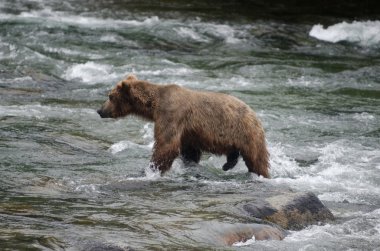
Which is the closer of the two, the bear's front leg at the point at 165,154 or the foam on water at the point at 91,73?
the bear's front leg at the point at 165,154

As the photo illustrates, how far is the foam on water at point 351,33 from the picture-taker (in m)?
19.0

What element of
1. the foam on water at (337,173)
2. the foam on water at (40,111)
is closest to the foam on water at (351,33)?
the foam on water at (40,111)

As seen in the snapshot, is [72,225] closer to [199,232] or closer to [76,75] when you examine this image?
[199,232]

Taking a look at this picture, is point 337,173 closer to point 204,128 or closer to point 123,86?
point 204,128

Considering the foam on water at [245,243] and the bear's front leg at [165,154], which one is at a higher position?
the bear's front leg at [165,154]

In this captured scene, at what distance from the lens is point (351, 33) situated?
19.4 m

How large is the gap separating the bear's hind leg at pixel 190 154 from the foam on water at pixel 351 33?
1094 cm

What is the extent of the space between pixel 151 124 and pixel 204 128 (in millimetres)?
3165

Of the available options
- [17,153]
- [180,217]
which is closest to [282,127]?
[17,153]

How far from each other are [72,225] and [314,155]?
4.35m

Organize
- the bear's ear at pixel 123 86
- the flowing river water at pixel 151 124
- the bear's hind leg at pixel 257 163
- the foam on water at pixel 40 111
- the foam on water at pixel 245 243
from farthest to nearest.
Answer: the foam on water at pixel 40 111
the bear's ear at pixel 123 86
the bear's hind leg at pixel 257 163
the flowing river water at pixel 151 124
the foam on water at pixel 245 243

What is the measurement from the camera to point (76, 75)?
1476 centimetres

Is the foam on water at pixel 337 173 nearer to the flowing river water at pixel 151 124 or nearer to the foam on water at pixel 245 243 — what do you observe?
the flowing river water at pixel 151 124

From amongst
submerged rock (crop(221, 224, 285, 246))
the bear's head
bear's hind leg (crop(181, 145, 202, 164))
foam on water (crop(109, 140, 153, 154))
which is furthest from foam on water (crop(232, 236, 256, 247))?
foam on water (crop(109, 140, 153, 154))
